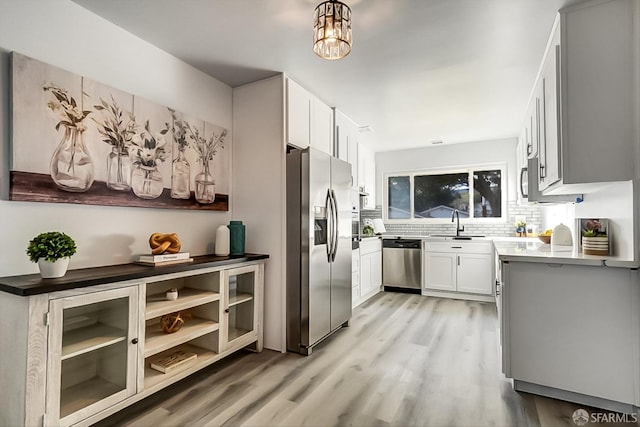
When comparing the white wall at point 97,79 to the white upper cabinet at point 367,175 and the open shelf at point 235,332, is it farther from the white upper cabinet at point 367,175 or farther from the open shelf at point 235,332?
the white upper cabinet at point 367,175

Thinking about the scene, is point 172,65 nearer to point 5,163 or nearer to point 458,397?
point 5,163

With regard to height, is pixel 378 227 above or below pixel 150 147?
below

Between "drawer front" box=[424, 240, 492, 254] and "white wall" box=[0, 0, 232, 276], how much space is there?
3478 millimetres

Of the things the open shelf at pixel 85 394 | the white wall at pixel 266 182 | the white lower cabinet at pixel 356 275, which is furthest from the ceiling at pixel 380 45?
the open shelf at pixel 85 394

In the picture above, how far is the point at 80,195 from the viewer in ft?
6.71

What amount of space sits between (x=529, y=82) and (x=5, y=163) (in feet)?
13.4

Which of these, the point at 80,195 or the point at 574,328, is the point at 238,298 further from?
the point at 574,328

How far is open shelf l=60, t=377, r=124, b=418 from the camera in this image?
1.67 metres

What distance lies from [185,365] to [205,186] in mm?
1475

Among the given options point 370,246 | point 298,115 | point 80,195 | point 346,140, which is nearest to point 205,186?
point 80,195

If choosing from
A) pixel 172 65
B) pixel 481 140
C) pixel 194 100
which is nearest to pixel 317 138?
pixel 194 100

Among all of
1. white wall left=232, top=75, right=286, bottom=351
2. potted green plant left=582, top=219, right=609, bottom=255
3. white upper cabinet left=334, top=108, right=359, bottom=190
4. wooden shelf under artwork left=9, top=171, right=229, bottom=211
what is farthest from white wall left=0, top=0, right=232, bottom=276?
potted green plant left=582, top=219, right=609, bottom=255

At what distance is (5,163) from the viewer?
69.2 inches

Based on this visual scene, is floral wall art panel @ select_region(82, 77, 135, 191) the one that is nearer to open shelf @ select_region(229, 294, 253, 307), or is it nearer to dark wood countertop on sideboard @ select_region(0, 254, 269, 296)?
dark wood countertop on sideboard @ select_region(0, 254, 269, 296)
